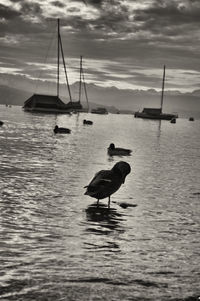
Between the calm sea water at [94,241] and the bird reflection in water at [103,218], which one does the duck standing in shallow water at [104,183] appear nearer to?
the bird reflection in water at [103,218]

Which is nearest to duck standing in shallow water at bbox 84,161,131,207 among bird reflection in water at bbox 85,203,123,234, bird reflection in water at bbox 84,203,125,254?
bird reflection in water at bbox 85,203,123,234

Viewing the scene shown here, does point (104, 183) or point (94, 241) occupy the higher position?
point (104, 183)

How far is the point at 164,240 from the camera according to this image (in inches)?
382

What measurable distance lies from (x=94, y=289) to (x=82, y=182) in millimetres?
10288

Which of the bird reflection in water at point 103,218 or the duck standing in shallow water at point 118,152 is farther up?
the duck standing in shallow water at point 118,152

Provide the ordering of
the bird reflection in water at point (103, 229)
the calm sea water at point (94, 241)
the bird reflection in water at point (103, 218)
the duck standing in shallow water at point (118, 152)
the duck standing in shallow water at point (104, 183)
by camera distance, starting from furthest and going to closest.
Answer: the duck standing in shallow water at point (118, 152) → the duck standing in shallow water at point (104, 183) → the bird reflection in water at point (103, 218) → the bird reflection in water at point (103, 229) → the calm sea water at point (94, 241)

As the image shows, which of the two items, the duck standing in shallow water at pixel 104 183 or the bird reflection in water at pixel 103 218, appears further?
the duck standing in shallow water at pixel 104 183

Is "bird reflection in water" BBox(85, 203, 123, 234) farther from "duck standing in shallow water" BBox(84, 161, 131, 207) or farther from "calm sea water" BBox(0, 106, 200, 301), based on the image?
"duck standing in shallow water" BBox(84, 161, 131, 207)

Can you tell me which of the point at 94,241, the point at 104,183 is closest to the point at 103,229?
the point at 94,241

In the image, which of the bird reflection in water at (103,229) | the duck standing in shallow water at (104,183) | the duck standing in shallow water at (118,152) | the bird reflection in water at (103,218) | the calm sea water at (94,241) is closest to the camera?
the calm sea water at (94,241)

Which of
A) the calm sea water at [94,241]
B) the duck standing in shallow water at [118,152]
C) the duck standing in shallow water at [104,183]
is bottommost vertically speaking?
the calm sea water at [94,241]

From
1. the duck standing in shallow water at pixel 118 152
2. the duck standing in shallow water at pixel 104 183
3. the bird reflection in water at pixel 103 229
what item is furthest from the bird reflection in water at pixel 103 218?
the duck standing in shallow water at pixel 118 152

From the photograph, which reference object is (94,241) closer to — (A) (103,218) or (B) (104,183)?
(A) (103,218)

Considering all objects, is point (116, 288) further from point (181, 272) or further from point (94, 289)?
point (181, 272)
